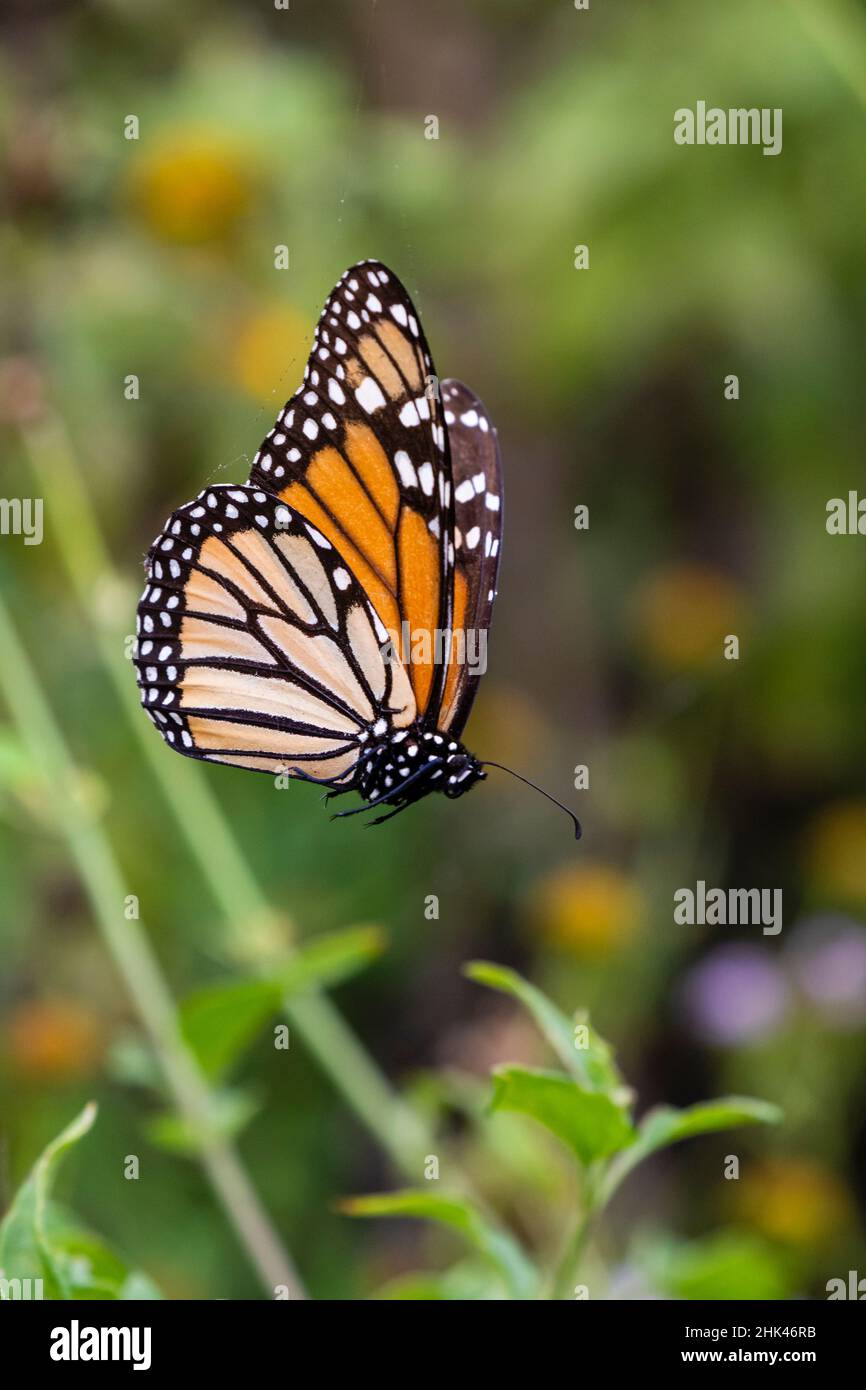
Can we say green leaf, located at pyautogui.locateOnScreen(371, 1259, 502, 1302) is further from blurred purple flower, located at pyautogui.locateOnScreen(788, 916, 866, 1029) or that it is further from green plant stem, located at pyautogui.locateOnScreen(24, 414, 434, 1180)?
blurred purple flower, located at pyautogui.locateOnScreen(788, 916, 866, 1029)

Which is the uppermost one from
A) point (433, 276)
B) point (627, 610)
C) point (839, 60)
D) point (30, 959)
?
point (433, 276)

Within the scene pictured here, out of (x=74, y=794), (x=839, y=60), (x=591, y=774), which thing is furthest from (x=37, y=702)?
(x=591, y=774)

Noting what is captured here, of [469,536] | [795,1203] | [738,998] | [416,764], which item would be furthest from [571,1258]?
[738,998]

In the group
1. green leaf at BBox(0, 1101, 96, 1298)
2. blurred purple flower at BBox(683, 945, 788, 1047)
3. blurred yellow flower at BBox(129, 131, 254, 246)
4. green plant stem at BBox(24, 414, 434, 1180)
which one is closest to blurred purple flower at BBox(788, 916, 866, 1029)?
blurred purple flower at BBox(683, 945, 788, 1047)

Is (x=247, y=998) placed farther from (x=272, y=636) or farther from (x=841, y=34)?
(x=841, y=34)

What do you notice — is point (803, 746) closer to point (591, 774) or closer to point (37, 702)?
point (591, 774)

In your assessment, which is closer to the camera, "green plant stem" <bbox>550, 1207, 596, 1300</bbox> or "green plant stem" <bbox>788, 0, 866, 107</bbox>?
"green plant stem" <bbox>550, 1207, 596, 1300</bbox>

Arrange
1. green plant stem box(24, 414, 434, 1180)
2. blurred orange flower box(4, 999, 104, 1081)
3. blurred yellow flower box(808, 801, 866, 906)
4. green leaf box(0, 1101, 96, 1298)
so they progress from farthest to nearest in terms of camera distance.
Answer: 1. blurred yellow flower box(808, 801, 866, 906)
2. blurred orange flower box(4, 999, 104, 1081)
3. green plant stem box(24, 414, 434, 1180)
4. green leaf box(0, 1101, 96, 1298)
